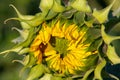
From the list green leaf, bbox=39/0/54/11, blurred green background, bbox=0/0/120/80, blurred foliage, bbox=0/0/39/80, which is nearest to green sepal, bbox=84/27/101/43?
green leaf, bbox=39/0/54/11

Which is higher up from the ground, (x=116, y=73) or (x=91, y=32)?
(x=91, y=32)

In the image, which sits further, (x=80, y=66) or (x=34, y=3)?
(x=34, y=3)

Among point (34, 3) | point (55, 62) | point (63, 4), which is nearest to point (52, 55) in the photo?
point (55, 62)

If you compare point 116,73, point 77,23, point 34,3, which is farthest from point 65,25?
point 34,3

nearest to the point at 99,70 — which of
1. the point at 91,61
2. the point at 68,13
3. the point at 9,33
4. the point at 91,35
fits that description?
the point at 91,61

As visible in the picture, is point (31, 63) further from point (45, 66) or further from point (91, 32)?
point (91, 32)

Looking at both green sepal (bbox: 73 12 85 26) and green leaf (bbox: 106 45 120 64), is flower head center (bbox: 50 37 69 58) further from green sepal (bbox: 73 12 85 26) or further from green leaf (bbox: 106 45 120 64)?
green leaf (bbox: 106 45 120 64)
